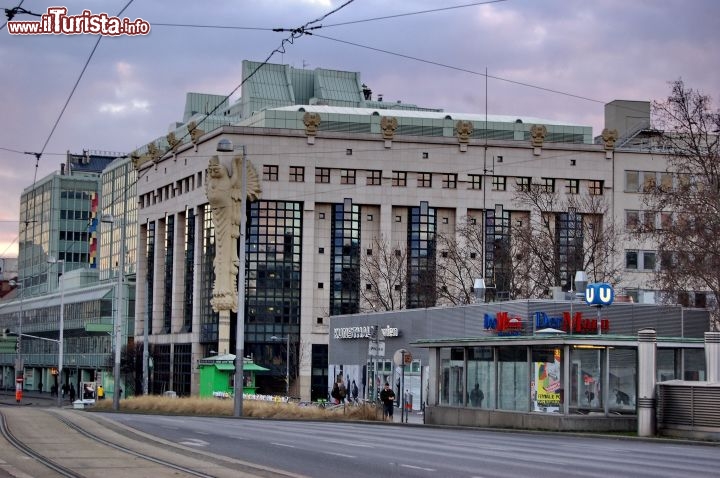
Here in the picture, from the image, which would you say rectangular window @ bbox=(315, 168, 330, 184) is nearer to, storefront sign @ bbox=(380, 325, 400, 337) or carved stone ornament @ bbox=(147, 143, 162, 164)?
carved stone ornament @ bbox=(147, 143, 162, 164)

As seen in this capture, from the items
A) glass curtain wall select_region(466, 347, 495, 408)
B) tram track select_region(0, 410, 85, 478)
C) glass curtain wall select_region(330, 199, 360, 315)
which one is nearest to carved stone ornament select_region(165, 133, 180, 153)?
glass curtain wall select_region(330, 199, 360, 315)

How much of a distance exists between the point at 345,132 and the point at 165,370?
26723 mm

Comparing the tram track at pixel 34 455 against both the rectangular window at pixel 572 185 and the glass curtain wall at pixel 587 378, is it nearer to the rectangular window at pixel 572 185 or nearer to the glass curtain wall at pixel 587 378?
the glass curtain wall at pixel 587 378

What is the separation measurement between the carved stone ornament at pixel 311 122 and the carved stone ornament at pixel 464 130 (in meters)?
11.6

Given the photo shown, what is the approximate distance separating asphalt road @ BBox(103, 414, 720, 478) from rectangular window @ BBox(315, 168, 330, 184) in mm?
64174

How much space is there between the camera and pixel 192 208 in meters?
108

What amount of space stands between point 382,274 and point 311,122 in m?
16.3

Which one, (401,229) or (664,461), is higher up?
(401,229)

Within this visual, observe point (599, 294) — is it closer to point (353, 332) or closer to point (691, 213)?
point (691, 213)

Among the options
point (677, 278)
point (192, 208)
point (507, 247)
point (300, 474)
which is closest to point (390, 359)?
point (507, 247)

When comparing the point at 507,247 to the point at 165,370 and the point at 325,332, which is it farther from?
the point at 165,370

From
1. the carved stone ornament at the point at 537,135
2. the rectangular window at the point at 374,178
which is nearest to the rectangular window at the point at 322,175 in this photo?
Answer: the rectangular window at the point at 374,178

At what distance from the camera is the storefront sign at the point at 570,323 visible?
4992 centimetres

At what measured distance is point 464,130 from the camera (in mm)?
102312
